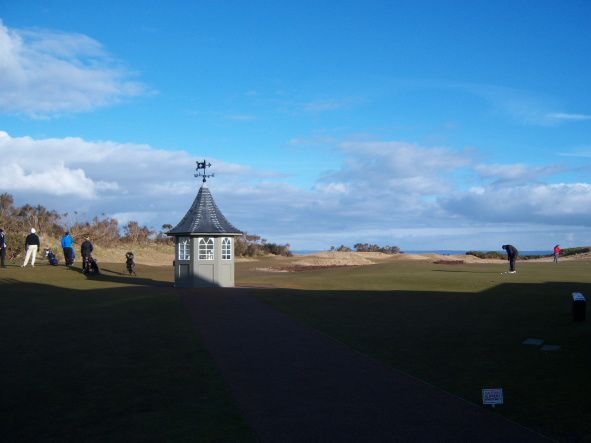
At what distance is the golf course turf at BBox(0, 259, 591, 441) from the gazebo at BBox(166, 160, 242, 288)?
282 cm

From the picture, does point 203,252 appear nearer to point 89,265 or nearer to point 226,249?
point 226,249

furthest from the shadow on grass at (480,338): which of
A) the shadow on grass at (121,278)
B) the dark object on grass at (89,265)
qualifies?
the dark object on grass at (89,265)

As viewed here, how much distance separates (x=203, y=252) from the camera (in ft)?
89.0

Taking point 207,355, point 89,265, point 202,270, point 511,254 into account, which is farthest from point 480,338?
point 89,265

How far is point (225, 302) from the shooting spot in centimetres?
2070

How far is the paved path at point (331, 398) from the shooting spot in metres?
7.51

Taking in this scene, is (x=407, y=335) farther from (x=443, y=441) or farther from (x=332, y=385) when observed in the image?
(x=443, y=441)

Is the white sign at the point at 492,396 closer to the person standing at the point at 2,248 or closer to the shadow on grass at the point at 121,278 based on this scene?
the shadow on grass at the point at 121,278

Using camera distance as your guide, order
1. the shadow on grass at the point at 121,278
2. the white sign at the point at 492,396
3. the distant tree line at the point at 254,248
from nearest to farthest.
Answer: the white sign at the point at 492,396 → the shadow on grass at the point at 121,278 → the distant tree line at the point at 254,248

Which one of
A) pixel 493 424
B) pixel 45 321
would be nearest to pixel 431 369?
pixel 493 424

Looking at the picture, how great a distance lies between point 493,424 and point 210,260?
790 inches

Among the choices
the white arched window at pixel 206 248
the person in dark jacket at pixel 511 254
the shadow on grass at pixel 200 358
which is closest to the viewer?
the shadow on grass at pixel 200 358

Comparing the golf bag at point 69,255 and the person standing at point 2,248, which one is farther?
the golf bag at point 69,255

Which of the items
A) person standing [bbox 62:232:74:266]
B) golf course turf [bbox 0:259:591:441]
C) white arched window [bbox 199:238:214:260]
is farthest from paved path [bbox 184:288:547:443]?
person standing [bbox 62:232:74:266]
